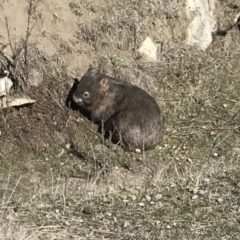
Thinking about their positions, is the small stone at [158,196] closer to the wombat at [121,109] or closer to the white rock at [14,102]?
the wombat at [121,109]

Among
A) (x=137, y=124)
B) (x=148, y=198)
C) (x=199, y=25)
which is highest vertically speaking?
(x=199, y=25)

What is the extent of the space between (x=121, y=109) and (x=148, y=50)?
5.16ft

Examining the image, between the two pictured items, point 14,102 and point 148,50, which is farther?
point 148,50

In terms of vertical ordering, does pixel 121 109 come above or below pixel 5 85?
below

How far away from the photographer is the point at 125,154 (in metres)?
8.16

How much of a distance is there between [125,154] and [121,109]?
74 centimetres

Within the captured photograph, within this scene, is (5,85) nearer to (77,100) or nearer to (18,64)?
(18,64)

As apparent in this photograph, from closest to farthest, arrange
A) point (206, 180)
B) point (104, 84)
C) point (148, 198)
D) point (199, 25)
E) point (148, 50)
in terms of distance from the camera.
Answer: point (148, 198)
point (206, 180)
point (104, 84)
point (148, 50)
point (199, 25)

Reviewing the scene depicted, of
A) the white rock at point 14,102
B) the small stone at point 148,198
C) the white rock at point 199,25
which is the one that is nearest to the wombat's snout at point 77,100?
the white rock at point 14,102

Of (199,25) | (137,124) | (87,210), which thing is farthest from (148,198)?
(199,25)

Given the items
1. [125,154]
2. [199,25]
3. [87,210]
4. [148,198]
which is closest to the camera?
Answer: [87,210]

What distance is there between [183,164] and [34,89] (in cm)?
236

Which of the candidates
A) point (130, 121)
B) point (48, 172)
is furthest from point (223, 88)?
point (48, 172)

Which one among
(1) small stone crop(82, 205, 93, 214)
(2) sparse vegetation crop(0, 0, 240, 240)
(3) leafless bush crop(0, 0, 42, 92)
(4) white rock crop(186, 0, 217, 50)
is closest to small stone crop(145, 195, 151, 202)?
(2) sparse vegetation crop(0, 0, 240, 240)
